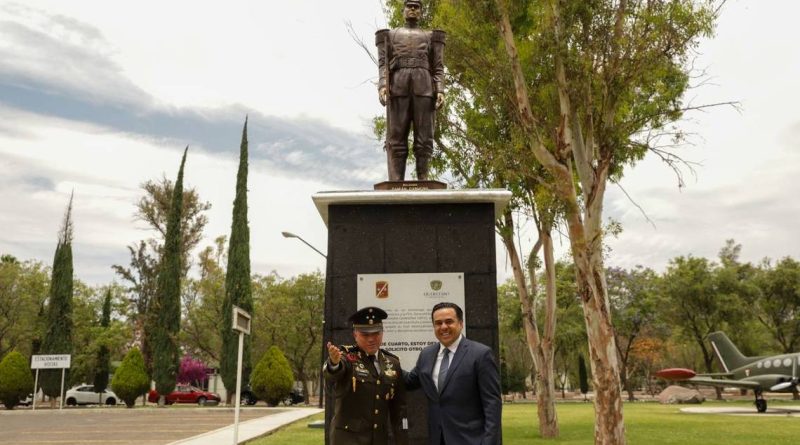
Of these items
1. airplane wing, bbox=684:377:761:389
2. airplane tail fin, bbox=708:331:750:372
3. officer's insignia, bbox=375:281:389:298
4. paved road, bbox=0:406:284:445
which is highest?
officer's insignia, bbox=375:281:389:298

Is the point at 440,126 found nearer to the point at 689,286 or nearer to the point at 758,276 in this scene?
the point at 689,286

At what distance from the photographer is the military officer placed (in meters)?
3.98

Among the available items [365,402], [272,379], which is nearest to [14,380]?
[272,379]

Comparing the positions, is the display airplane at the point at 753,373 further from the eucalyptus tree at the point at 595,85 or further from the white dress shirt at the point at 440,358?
the white dress shirt at the point at 440,358

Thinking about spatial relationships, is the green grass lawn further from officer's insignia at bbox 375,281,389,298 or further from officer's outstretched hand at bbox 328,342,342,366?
officer's outstretched hand at bbox 328,342,342,366

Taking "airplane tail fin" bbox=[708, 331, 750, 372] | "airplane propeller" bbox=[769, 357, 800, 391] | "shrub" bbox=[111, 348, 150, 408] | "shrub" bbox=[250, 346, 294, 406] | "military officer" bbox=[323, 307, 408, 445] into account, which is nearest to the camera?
"military officer" bbox=[323, 307, 408, 445]

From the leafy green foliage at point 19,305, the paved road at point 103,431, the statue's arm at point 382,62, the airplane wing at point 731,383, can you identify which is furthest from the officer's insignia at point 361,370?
the leafy green foliage at point 19,305

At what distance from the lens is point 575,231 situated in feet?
38.5

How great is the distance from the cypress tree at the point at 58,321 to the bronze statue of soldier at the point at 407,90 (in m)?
34.2

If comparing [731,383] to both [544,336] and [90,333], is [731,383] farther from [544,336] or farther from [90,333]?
[90,333]

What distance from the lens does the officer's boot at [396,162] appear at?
5680mm

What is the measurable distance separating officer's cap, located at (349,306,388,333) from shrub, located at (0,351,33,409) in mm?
33789

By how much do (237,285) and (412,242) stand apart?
102 feet

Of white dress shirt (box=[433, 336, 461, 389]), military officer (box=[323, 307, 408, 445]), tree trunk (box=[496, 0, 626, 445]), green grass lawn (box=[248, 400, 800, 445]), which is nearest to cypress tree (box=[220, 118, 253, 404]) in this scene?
green grass lawn (box=[248, 400, 800, 445])
